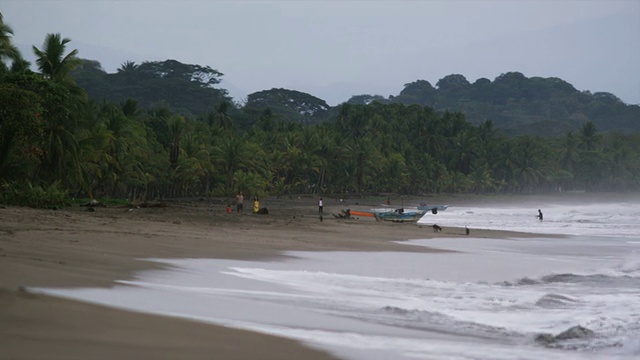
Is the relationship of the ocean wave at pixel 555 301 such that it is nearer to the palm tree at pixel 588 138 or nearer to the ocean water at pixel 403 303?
the ocean water at pixel 403 303

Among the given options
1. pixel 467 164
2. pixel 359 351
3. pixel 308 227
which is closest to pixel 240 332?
pixel 359 351

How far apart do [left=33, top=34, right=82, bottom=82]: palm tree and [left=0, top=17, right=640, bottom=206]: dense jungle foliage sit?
0.05 metres

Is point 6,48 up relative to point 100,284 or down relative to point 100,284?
up

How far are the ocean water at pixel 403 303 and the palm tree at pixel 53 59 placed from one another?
19.6 m

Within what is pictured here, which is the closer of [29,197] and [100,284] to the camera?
[100,284]

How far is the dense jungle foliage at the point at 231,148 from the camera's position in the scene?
2595 centimetres

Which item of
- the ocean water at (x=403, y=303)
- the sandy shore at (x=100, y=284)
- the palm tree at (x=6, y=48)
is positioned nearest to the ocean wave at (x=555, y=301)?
the ocean water at (x=403, y=303)

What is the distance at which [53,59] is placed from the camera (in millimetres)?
29859

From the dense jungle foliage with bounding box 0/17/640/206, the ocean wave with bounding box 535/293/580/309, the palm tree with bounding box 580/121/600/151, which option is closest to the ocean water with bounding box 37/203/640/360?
the ocean wave with bounding box 535/293/580/309

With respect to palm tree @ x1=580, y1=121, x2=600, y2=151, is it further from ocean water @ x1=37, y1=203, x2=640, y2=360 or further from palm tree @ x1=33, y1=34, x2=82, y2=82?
ocean water @ x1=37, y1=203, x2=640, y2=360

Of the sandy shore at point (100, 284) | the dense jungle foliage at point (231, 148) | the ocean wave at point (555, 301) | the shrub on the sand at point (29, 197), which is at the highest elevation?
the dense jungle foliage at point (231, 148)

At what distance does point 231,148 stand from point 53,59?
77.9ft

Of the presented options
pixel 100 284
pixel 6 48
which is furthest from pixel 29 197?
pixel 100 284

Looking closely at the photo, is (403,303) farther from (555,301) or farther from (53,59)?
(53,59)
